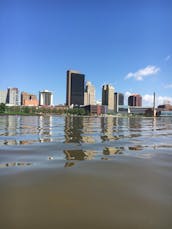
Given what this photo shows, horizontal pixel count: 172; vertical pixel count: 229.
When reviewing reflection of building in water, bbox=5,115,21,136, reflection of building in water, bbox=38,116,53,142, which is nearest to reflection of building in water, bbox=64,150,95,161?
reflection of building in water, bbox=38,116,53,142

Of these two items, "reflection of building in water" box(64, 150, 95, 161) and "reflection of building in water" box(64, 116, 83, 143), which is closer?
"reflection of building in water" box(64, 150, 95, 161)

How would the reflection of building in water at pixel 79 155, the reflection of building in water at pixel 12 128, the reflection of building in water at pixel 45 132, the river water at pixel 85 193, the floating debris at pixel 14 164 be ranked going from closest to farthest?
the river water at pixel 85 193, the floating debris at pixel 14 164, the reflection of building in water at pixel 79 155, the reflection of building in water at pixel 45 132, the reflection of building in water at pixel 12 128

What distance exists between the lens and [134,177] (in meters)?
6.55

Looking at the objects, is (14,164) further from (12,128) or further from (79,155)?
(12,128)

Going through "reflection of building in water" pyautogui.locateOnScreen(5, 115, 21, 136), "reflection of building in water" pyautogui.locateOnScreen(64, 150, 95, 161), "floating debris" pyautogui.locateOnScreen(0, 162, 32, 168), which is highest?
"floating debris" pyautogui.locateOnScreen(0, 162, 32, 168)

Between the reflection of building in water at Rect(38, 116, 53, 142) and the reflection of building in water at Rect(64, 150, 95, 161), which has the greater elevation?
the reflection of building in water at Rect(64, 150, 95, 161)

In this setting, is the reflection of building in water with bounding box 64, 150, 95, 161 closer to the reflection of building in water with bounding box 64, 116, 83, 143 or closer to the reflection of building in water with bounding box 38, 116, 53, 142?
the reflection of building in water with bounding box 64, 116, 83, 143

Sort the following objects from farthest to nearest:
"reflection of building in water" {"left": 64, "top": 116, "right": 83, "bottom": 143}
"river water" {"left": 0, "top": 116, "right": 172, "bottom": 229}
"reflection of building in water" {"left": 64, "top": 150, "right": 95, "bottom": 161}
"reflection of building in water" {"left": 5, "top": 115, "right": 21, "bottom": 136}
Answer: "reflection of building in water" {"left": 5, "top": 115, "right": 21, "bottom": 136}
"reflection of building in water" {"left": 64, "top": 116, "right": 83, "bottom": 143}
"reflection of building in water" {"left": 64, "top": 150, "right": 95, "bottom": 161}
"river water" {"left": 0, "top": 116, "right": 172, "bottom": 229}

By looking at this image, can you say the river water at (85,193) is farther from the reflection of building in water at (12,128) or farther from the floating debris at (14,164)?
the reflection of building in water at (12,128)

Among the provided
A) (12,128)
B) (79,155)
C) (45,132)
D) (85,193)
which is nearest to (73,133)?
(45,132)

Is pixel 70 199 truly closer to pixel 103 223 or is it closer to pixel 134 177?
pixel 103 223

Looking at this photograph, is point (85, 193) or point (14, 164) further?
point (14, 164)

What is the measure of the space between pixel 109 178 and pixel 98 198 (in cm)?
148

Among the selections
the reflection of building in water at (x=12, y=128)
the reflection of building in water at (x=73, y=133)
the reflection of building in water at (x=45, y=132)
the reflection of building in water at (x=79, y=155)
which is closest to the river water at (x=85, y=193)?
the reflection of building in water at (x=79, y=155)
